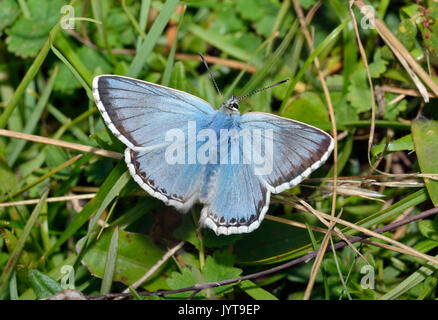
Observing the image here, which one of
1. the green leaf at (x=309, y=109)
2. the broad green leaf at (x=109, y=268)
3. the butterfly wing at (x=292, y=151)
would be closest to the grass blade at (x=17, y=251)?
the broad green leaf at (x=109, y=268)

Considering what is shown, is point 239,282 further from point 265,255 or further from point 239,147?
point 239,147

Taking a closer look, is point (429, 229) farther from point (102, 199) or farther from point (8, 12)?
point (8, 12)

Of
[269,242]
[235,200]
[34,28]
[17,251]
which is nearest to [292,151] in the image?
[235,200]

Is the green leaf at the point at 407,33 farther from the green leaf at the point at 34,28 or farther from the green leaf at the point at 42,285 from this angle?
the green leaf at the point at 42,285

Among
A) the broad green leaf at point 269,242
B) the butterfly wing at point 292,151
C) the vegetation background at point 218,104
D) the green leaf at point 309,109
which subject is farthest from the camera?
the green leaf at point 309,109

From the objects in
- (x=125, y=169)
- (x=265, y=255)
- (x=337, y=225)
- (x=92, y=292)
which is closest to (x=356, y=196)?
(x=337, y=225)

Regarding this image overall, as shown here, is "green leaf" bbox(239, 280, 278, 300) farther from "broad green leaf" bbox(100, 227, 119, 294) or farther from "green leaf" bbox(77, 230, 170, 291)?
"broad green leaf" bbox(100, 227, 119, 294)

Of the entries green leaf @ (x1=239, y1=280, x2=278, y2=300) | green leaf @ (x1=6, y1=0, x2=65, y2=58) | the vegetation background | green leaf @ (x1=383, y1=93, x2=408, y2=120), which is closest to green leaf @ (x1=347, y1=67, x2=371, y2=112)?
the vegetation background
